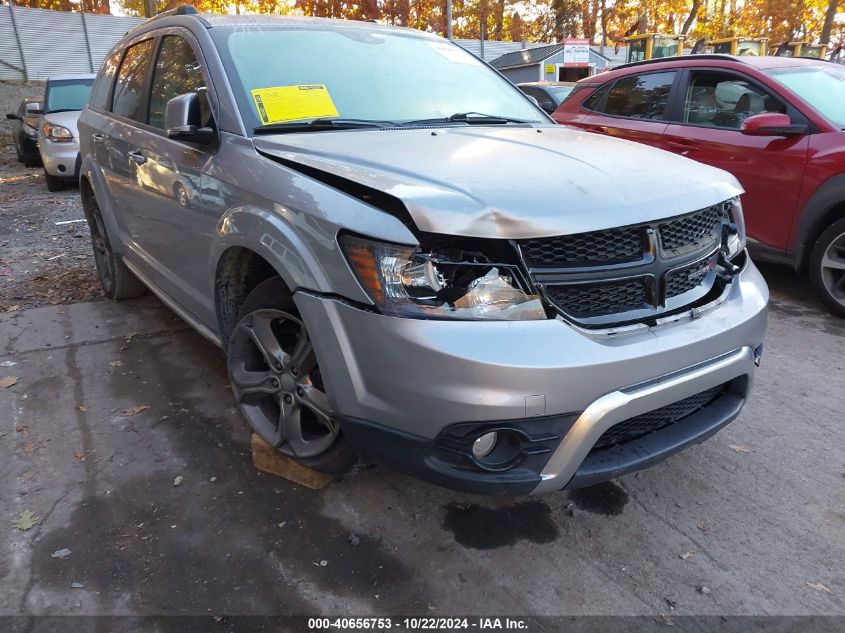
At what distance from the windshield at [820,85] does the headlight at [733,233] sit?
2474mm

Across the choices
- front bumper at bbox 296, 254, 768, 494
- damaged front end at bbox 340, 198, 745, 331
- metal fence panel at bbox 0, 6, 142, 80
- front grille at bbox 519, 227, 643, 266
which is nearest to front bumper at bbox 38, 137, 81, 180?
front bumper at bbox 296, 254, 768, 494

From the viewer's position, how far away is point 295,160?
2293mm

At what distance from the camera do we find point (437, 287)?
1.92 m

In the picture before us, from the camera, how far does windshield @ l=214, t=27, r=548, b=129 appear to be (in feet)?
9.02

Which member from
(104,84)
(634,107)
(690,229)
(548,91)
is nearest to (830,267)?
(634,107)

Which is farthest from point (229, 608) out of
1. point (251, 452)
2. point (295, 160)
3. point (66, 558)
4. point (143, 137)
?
point (143, 137)

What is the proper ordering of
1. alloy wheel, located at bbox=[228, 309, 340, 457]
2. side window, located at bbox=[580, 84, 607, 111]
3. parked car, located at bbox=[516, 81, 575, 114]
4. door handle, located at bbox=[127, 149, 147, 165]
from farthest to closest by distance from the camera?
parked car, located at bbox=[516, 81, 575, 114] → side window, located at bbox=[580, 84, 607, 111] → door handle, located at bbox=[127, 149, 147, 165] → alloy wheel, located at bbox=[228, 309, 340, 457]

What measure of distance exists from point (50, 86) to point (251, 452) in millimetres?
10337

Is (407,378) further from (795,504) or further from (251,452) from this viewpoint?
(795,504)

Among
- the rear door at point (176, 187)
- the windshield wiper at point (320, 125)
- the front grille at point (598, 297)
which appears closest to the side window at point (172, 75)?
the rear door at point (176, 187)

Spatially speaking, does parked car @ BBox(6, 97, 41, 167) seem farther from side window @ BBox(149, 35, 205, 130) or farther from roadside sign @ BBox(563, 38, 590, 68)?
roadside sign @ BBox(563, 38, 590, 68)

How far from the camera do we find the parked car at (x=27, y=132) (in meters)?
11.2

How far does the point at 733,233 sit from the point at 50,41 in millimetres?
22729

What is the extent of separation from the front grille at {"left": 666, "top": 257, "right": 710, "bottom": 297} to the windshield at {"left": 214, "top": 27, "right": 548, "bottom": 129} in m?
1.40
